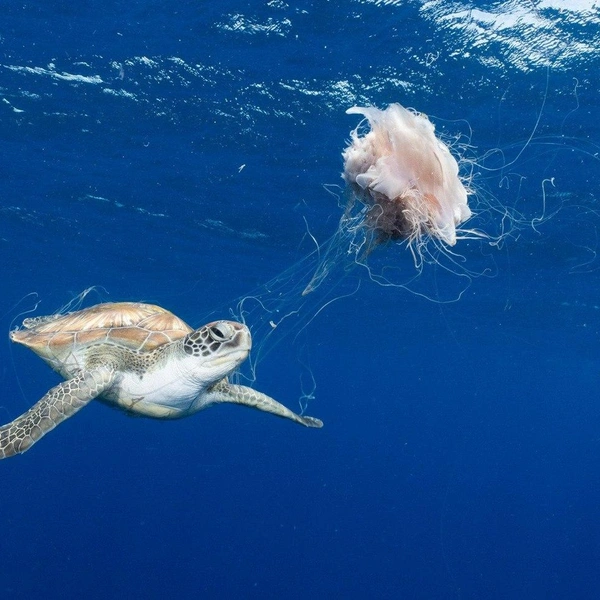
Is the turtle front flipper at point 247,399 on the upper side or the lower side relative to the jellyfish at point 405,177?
lower

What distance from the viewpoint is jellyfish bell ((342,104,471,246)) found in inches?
160

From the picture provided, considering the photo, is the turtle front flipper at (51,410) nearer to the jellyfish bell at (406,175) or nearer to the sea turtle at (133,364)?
the sea turtle at (133,364)

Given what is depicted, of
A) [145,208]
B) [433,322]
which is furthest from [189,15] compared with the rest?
[433,322]

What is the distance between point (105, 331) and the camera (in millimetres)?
6617

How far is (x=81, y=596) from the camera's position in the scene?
30812mm

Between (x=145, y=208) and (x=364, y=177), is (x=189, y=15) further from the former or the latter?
(x=145, y=208)

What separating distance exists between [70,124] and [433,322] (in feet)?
90.3

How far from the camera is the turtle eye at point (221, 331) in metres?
5.51

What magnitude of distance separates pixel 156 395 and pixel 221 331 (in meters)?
1.56

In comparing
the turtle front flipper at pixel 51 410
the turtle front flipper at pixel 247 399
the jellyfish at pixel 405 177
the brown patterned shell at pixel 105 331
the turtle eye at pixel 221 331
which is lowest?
the turtle front flipper at pixel 247 399

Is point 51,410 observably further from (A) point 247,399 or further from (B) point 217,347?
(A) point 247,399

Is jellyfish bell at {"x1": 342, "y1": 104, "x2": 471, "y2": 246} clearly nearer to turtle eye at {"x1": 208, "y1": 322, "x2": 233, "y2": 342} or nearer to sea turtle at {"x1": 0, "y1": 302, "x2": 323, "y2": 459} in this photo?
turtle eye at {"x1": 208, "y1": 322, "x2": 233, "y2": 342}

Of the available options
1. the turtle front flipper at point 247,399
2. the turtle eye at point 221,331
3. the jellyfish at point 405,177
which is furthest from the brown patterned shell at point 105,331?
the jellyfish at point 405,177

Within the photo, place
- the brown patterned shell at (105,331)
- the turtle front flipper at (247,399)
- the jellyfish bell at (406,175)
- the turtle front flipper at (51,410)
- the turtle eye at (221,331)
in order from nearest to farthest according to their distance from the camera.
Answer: the jellyfish bell at (406,175)
the turtle front flipper at (51,410)
the turtle eye at (221,331)
the brown patterned shell at (105,331)
the turtle front flipper at (247,399)
